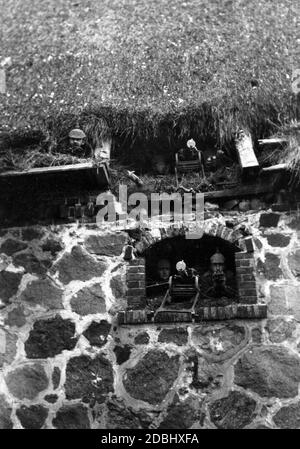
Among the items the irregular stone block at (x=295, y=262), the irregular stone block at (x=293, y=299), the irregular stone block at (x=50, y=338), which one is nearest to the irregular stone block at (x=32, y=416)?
the irregular stone block at (x=50, y=338)

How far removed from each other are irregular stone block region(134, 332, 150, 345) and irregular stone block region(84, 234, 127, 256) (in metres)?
0.73

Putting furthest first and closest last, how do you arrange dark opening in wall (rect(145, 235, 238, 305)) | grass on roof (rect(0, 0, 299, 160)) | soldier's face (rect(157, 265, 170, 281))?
grass on roof (rect(0, 0, 299, 160)) → soldier's face (rect(157, 265, 170, 281)) → dark opening in wall (rect(145, 235, 238, 305))

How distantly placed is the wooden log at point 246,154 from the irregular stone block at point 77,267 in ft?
4.68

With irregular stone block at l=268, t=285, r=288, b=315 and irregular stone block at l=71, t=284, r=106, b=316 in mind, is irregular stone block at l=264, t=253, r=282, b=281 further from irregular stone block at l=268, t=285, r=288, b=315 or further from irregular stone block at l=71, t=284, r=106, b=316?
irregular stone block at l=71, t=284, r=106, b=316

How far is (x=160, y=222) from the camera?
5148 mm

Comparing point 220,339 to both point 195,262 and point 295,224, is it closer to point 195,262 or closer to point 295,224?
point 195,262

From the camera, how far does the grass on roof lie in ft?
18.0

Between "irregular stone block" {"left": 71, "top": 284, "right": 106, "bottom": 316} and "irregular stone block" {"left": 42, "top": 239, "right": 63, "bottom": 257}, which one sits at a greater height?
"irregular stone block" {"left": 42, "top": 239, "right": 63, "bottom": 257}

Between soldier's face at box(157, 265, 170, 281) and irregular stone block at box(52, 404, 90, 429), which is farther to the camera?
soldier's face at box(157, 265, 170, 281)

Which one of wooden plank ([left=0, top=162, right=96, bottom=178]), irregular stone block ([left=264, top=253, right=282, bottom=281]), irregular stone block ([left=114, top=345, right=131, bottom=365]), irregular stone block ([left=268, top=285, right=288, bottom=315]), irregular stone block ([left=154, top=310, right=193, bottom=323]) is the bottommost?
irregular stone block ([left=114, top=345, right=131, bottom=365])

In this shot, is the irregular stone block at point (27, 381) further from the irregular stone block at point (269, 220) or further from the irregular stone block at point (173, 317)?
the irregular stone block at point (269, 220)

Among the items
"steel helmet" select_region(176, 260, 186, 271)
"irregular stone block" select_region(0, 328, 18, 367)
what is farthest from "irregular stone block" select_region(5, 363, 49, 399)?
"steel helmet" select_region(176, 260, 186, 271)

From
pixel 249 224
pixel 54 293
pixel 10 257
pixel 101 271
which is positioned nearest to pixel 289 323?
pixel 249 224

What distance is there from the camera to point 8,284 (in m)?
5.00
